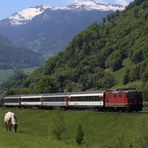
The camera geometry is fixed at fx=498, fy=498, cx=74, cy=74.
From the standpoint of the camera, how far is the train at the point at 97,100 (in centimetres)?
Result: 7888

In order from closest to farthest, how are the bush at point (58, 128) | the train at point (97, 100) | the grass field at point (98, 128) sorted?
the grass field at point (98, 128) → the bush at point (58, 128) → the train at point (97, 100)

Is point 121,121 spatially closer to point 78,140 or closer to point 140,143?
point 78,140

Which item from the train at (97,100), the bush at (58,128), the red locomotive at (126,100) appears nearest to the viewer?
the bush at (58,128)

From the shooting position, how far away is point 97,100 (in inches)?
3447

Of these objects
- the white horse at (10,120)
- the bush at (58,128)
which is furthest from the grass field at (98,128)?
the white horse at (10,120)

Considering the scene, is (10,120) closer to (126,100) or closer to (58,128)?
(58,128)

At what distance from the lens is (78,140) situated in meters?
53.0

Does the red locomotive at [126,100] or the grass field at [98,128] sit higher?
the red locomotive at [126,100]

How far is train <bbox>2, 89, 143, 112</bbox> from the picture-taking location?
7888cm

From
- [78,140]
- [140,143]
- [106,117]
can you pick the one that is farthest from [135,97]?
[140,143]

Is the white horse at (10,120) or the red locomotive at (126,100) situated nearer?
the white horse at (10,120)

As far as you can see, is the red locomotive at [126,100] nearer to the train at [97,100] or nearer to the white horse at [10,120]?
the train at [97,100]

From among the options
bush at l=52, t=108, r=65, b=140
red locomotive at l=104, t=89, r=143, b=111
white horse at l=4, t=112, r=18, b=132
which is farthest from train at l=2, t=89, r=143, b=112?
white horse at l=4, t=112, r=18, b=132

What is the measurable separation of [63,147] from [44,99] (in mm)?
77361
